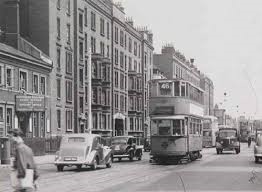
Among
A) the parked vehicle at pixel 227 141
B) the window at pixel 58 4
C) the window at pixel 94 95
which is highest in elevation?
the window at pixel 58 4

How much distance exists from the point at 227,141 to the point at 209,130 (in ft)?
59.8

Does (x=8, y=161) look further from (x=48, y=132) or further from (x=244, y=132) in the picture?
(x=244, y=132)

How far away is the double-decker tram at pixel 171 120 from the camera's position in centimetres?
3462

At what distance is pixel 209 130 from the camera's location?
7488 centimetres

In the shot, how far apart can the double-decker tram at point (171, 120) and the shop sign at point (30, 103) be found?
1196 cm

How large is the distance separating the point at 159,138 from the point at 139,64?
193 ft

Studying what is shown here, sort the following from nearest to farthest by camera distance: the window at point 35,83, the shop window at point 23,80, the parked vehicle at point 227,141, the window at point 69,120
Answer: the shop window at point 23,80 < the window at point 35,83 < the parked vehicle at point 227,141 < the window at point 69,120

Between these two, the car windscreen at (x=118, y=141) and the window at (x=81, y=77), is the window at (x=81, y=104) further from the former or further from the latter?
the car windscreen at (x=118, y=141)

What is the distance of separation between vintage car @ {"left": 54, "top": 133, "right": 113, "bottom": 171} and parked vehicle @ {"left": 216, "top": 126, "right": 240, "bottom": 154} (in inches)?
1074

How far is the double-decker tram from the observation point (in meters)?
34.6

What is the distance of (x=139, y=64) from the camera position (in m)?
93.1

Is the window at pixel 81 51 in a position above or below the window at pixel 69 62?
above

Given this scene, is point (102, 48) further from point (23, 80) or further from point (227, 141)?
point (23, 80)

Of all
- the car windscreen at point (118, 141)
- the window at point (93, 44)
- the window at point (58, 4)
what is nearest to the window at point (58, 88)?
the window at point (58, 4)
